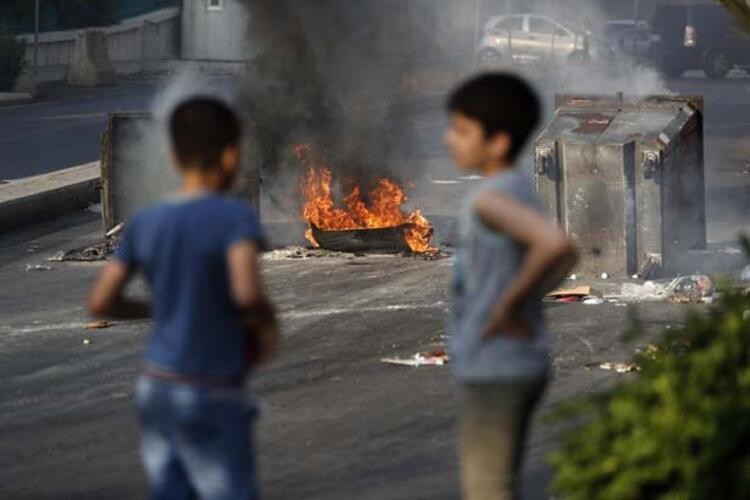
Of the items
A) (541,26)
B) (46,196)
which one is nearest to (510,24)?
(541,26)

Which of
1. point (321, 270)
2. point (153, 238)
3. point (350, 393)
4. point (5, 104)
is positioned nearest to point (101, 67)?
point (5, 104)

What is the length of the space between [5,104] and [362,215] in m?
19.9

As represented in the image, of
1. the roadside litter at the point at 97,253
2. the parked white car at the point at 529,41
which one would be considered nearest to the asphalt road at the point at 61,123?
the roadside litter at the point at 97,253

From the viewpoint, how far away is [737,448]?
180 inches

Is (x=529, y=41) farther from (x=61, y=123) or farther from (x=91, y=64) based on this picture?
(x=61, y=123)

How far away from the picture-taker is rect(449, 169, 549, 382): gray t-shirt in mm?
4801

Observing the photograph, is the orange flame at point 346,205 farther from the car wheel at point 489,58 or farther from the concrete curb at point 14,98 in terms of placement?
the car wheel at point 489,58

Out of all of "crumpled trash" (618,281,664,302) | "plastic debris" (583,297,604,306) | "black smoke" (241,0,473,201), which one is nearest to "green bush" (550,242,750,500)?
"plastic debris" (583,297,604,306)

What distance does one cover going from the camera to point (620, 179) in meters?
13.4

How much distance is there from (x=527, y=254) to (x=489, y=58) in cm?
3962

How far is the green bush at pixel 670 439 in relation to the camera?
4492mm

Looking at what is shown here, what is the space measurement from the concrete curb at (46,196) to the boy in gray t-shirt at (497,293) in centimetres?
1234

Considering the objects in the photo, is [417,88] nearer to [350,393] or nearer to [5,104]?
[350,393]

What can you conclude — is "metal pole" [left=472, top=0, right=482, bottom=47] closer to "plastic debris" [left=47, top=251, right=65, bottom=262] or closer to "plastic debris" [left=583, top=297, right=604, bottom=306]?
"plastic debris" [left=47, top=251, right=65, bottom=262]
